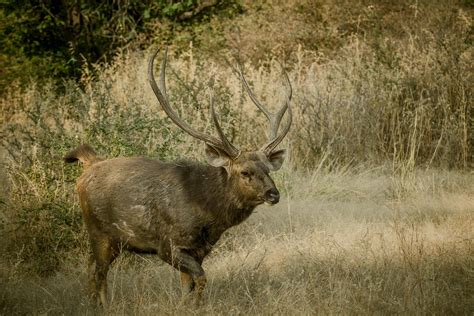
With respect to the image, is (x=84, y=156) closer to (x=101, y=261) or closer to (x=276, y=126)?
(x=101, y=261)

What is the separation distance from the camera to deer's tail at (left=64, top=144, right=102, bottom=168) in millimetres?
6652

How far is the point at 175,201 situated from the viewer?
6043 mm

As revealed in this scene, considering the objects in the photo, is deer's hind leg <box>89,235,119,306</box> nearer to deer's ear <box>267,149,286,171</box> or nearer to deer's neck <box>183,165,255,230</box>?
deer's neck <box>183,165,255,230</box>

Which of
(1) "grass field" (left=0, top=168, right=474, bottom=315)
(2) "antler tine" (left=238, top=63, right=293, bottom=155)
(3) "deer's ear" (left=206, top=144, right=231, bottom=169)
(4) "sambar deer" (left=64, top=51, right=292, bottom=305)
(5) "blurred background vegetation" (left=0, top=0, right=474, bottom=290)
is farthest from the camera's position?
(5) "blurred background vegetation" (left=0, top=0, right=474, bottom=290)

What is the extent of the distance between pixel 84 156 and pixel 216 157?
1362mm

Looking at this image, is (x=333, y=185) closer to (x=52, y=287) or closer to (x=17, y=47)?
(x=52, y=287)

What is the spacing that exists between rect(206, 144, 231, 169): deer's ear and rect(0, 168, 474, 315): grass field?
1005mm

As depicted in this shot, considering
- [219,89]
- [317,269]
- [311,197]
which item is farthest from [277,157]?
[219,89]

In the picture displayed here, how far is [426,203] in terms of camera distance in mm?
9203

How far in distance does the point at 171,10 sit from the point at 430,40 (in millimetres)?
8142

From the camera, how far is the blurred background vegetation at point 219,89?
7.85m

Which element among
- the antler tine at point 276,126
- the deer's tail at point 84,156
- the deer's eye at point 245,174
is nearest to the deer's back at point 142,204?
the deer's tail at point 84,156

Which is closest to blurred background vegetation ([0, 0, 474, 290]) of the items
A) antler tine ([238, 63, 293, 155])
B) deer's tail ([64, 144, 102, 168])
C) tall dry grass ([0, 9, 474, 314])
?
tall dry grass ([0, 9, 474, 314])

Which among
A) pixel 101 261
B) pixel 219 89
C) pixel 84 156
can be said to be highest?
pixel 84 156
